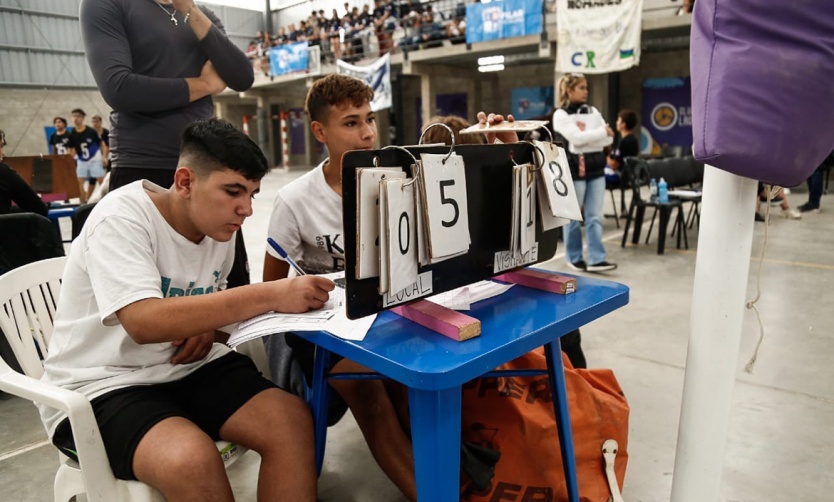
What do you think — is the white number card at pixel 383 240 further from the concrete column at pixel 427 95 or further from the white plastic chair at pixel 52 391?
the concrete column at pixel 427 95

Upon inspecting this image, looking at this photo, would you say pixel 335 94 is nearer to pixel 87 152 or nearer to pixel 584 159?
pixel 584 159

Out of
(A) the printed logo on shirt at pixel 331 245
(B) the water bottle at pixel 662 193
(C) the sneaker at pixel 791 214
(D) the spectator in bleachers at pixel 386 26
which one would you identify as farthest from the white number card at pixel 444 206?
(D) the spectator in bleachers at pixel 386 26

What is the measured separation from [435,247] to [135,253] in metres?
0.64

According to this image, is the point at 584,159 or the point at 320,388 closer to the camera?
the point at 320,388

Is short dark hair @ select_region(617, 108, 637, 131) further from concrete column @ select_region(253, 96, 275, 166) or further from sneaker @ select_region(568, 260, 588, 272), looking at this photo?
concrete column @ select_region(253, 96, 275, 166)

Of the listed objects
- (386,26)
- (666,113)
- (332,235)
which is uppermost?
(386,26)

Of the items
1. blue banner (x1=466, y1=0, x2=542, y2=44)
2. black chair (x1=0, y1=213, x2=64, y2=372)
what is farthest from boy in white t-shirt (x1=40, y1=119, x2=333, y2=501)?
blue banner (x1=466, y1=0, x2=542, y2=44)

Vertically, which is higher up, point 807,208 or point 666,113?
point 666,113

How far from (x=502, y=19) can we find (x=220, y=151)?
1018 centimetres

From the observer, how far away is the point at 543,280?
132cm

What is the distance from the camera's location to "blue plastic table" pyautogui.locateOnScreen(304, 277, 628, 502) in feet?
3.02

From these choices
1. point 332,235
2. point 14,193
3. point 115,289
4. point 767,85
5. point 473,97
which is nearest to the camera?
point 767,85

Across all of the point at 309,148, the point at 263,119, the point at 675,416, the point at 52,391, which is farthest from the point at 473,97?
the point at 52,391

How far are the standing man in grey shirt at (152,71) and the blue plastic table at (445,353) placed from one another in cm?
104
